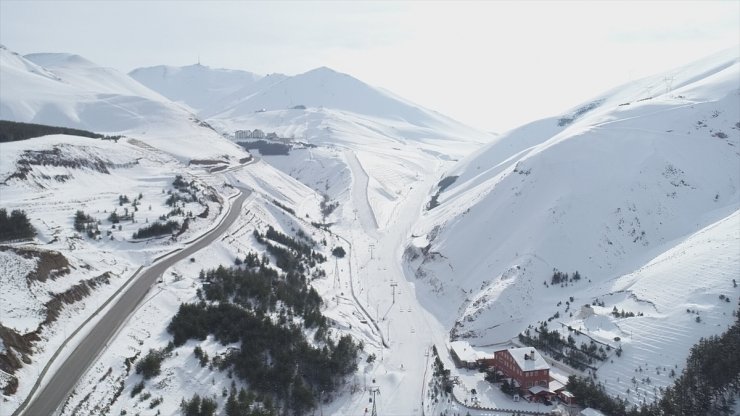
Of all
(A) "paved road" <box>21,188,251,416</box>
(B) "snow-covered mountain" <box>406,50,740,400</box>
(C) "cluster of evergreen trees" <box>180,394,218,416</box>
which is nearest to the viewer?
(A) "paved road" <box>21,188,251,416</box>

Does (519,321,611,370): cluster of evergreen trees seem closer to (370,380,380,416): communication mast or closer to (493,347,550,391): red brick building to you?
(493,347,550,391): red brick building

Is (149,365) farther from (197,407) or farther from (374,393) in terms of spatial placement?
(374,393)

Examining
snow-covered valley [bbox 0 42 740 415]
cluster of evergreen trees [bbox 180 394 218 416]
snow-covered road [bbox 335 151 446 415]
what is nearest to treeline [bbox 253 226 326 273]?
snow-covered valley [bbox 0 42 740 415]

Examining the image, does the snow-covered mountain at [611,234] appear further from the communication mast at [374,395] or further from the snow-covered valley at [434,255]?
the communication mast at [374,395]

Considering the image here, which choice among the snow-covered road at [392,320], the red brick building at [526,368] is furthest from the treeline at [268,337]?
the red brick building at [526,368]

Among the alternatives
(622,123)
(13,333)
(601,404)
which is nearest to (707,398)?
(601,404)

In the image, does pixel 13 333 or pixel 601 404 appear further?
pixel 601 404

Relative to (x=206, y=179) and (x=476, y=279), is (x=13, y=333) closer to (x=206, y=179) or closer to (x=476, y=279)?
(x=476, y=279)
